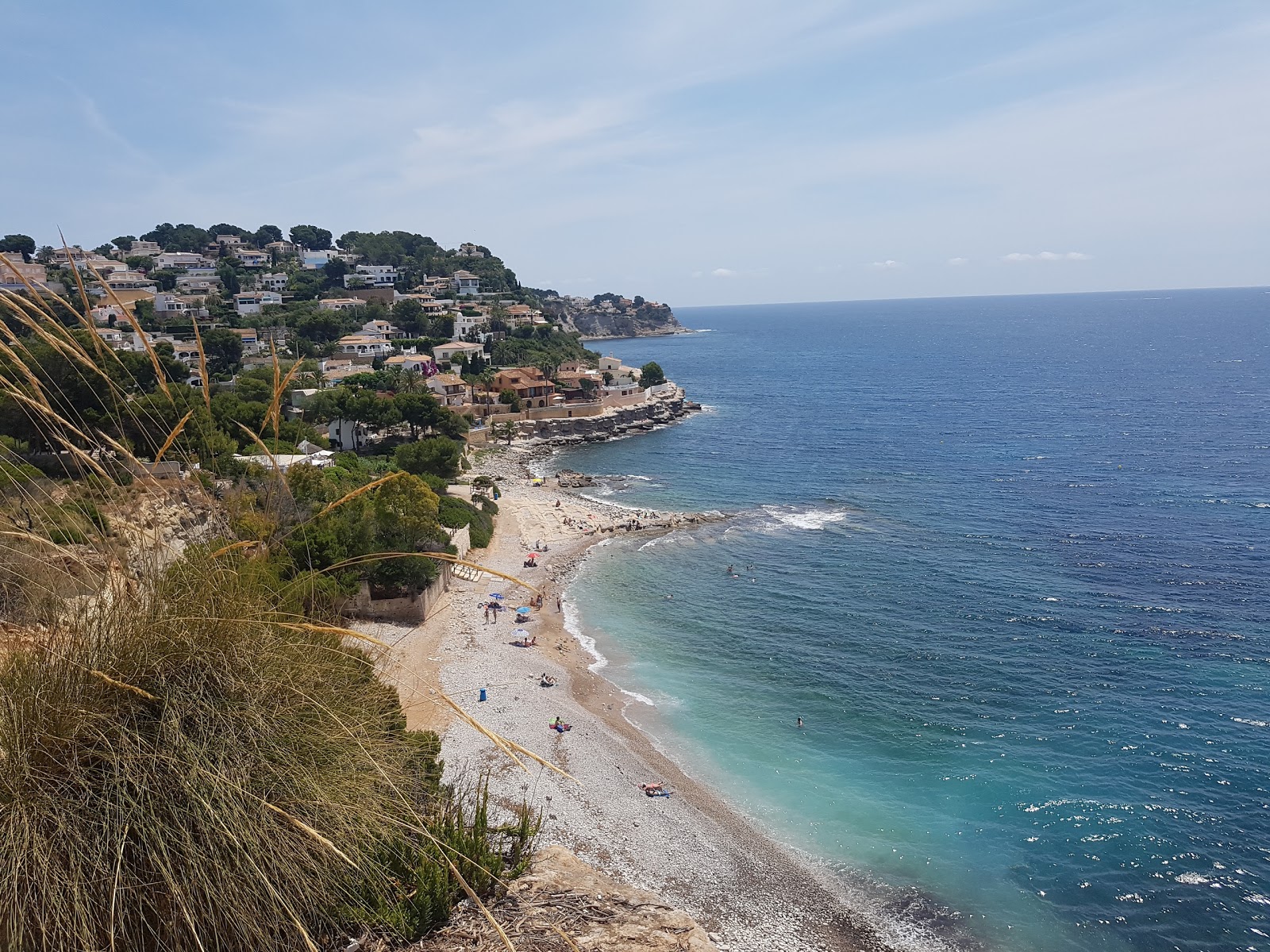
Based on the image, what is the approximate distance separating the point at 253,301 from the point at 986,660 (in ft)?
261

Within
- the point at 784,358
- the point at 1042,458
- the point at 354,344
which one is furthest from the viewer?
the point at 784,358

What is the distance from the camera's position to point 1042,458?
156 feet

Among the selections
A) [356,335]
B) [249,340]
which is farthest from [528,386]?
[249,340]

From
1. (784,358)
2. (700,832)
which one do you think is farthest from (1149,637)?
(784,358)

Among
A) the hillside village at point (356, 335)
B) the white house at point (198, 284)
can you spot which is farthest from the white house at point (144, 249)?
the white house at point (198, 284)

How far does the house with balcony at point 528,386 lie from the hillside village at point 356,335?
0.15m

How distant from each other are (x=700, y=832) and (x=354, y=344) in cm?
5865

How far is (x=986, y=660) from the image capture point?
22.6 meters

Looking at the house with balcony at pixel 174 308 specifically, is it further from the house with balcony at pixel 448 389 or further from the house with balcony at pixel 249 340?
the house with balcony at pixel 448 389

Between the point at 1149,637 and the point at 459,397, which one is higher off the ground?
the point at 459,397

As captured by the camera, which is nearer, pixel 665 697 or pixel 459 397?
pixel 665 697

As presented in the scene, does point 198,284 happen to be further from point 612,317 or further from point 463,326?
point 612,317

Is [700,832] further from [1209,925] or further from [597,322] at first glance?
[597,322]

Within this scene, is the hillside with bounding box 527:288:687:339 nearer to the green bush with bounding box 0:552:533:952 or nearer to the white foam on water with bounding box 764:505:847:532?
the white foam on water with bounding box 764:505:847:532
